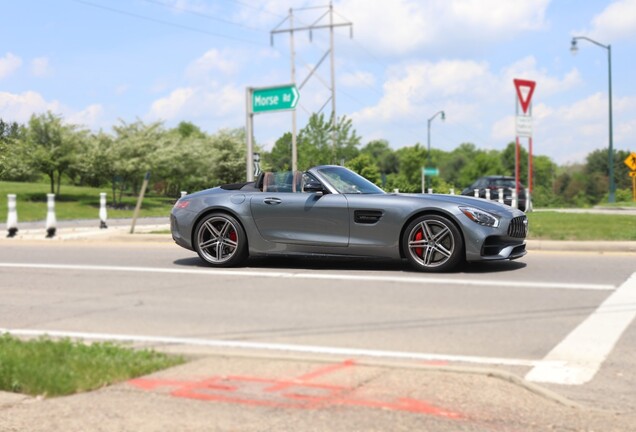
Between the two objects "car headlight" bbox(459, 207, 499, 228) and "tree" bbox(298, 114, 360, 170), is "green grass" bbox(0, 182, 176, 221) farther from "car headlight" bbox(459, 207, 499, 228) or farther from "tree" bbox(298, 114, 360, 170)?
"car headlight" bbox(459, 207, 499, 228)

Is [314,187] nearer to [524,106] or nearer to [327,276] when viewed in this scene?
[327,276]

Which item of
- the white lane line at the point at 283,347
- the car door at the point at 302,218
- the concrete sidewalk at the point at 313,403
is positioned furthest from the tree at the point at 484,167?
the concrete sidewalk at the point at 313,403

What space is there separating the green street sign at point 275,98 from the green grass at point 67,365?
44.9 ft

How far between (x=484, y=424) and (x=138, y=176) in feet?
155

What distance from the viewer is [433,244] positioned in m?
9.31

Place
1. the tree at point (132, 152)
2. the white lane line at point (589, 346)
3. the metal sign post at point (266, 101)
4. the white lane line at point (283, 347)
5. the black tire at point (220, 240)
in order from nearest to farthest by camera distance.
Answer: the white lane line at point (589, 346) < the white lane line at point (283, 347) < the black tire at point (220, 240) < the metal sign post at point (266, 101) < the tree at point (132, 152)

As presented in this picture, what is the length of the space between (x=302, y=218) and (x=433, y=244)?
177 cm

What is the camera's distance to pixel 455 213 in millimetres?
9109

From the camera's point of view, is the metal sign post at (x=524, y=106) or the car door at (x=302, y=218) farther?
the metal sign post at (x=524, y=106)

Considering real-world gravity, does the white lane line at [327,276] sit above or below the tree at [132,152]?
below

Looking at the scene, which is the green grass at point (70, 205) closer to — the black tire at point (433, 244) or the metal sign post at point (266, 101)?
the metal sign post at point (266, 101)

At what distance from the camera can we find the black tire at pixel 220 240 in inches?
401

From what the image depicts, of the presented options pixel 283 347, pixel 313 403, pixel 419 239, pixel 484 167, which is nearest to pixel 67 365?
pixel 283 347

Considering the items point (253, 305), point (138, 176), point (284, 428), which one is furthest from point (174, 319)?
point (138, 176)
